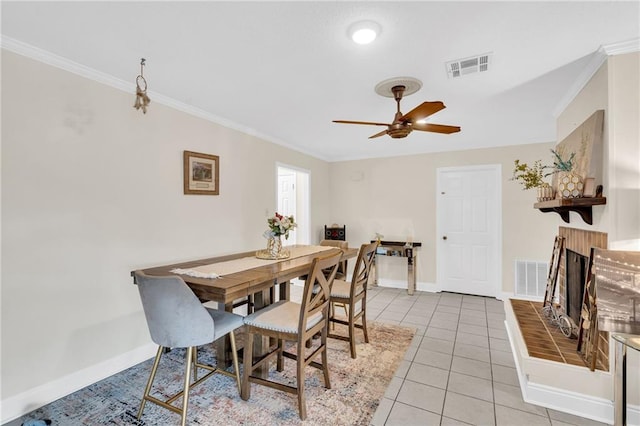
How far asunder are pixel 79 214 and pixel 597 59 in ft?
12.6

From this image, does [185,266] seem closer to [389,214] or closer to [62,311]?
[62,311]

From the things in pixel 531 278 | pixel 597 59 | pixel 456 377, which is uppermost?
pixel 597 59

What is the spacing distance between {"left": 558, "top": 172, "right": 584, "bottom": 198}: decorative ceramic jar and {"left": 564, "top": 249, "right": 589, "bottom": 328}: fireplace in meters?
0.50

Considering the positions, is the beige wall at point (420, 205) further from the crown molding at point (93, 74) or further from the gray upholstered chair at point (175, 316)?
the gray upholstered chair at point (175, 316)

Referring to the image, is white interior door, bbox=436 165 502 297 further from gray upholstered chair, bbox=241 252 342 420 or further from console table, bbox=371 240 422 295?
gray upholstered chair, bbox=241 252 342 420

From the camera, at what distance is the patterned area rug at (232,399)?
187 centimetres

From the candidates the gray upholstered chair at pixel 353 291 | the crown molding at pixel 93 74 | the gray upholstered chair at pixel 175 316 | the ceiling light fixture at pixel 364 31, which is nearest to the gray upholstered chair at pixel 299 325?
the gray upholstered chair at pixel 175 316

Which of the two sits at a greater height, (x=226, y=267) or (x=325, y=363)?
(x=226, y=267)

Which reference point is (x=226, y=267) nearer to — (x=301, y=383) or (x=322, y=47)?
(x=301, y=383)

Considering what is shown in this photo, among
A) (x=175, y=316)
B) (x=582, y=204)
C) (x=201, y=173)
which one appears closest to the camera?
(x=175, y=316)

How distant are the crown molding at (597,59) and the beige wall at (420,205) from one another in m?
1.93

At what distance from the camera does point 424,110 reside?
2.10m

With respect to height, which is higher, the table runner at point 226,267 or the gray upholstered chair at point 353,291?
the table runner at point 226,267

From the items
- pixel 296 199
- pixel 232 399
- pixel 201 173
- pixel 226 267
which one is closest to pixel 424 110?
pixel 226 267
